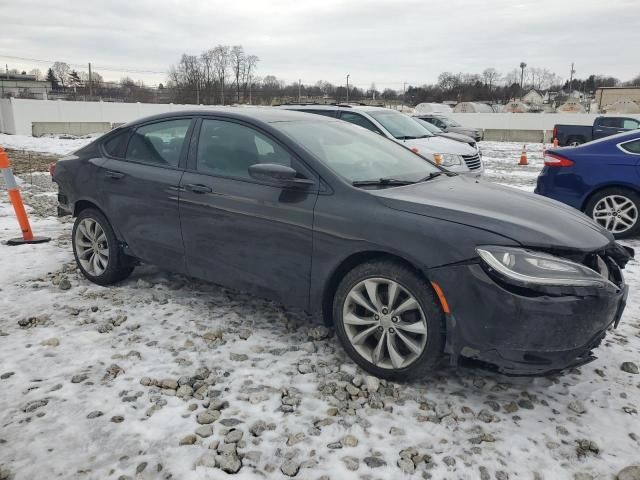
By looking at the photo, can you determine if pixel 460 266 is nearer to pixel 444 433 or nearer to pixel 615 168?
pixel 444 433

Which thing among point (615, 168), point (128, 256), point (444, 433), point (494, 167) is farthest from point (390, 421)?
point (494, 167)

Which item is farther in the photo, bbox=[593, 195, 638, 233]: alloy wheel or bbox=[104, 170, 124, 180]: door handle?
bbox=[593, 195, 638, 233]: alloy wheel

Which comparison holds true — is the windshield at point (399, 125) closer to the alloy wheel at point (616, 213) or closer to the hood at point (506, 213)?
the alloy wheel at point (616, 213)

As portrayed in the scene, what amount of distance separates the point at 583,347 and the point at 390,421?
109 cm

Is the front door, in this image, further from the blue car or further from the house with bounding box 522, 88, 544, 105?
the house with bounding box 522, 88, 544, 105

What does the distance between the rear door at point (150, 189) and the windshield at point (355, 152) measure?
0.96 meters

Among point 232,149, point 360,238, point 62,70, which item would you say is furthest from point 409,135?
point 62,70

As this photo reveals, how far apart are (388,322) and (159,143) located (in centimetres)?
247

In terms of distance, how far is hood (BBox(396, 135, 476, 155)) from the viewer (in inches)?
340

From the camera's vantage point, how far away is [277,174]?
10.3ft

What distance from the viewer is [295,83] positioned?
202 ft

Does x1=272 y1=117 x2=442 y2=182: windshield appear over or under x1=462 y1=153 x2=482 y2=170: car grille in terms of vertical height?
over

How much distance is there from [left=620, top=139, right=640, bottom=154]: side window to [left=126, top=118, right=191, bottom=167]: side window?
207 inches

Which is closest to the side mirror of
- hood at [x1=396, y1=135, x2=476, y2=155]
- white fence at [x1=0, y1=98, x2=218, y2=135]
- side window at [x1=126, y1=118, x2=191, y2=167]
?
side window at [x1=126, y1=118, x2=191, y2=167]
